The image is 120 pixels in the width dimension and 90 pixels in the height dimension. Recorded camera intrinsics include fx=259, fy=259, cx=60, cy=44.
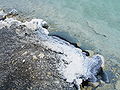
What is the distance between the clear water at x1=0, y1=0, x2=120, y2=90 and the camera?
4.56 m

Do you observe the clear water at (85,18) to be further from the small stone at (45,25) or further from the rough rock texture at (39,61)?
the rough rock texture at (39,61)

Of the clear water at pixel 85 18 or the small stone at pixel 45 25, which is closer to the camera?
the clear water at pixel 85 18

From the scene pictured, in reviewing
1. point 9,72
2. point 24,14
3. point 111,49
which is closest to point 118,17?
point 111,49

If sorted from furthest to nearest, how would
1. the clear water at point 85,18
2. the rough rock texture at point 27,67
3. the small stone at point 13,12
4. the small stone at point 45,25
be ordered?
1. the small stone at point 13,12
2. the small stone at point 45,25
3. the clear water at point 85,18
4. the rough rock texture at point 27,67

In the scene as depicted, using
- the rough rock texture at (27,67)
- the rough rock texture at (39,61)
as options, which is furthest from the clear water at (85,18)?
the rough rock texture at (27,67)

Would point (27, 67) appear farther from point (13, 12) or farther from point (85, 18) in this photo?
point (85, 18)

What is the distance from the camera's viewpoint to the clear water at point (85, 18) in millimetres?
4559

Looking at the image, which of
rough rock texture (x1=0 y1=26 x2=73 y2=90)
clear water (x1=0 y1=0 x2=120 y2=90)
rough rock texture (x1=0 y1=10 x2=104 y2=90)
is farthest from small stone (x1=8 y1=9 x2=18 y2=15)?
rough rock texture (x1=0 y1=26 x2=73 y2=90)

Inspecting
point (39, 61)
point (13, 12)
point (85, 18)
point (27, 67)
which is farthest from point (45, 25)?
point (27, 67)

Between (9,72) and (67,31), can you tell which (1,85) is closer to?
(9,72)

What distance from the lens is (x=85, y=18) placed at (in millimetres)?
5254

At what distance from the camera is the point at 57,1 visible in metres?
5.72

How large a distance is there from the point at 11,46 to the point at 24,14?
1.41 m

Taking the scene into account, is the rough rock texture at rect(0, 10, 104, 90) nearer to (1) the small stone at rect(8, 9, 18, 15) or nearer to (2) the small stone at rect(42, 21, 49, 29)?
(2) the small stone at rect(42, 21, 49, 29)
